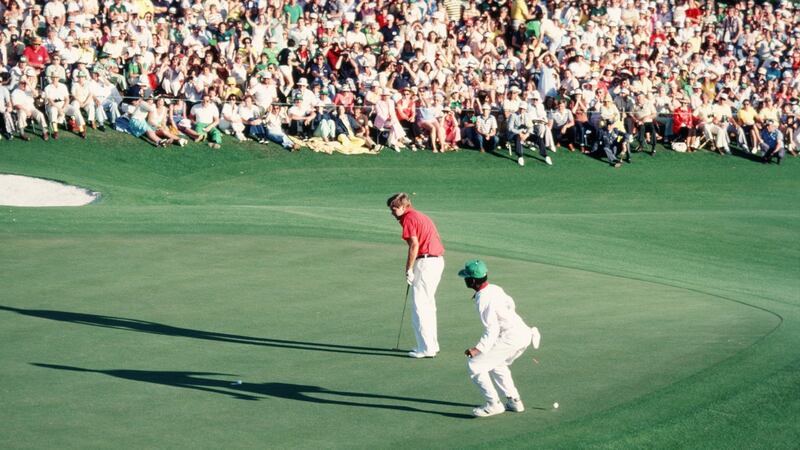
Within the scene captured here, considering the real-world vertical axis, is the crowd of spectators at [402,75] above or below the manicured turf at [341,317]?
above

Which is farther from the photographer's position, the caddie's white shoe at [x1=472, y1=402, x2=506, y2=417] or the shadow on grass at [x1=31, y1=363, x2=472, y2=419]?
the shadow on grass at [x1=31, y1=363, x2=472, y2=419]

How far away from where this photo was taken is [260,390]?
12.5 m

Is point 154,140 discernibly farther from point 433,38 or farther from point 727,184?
point 727,184

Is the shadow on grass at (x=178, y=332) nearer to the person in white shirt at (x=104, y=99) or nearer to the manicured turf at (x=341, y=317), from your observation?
the manicured turf at (x=341, y=317)

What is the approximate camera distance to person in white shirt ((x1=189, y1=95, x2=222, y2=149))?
1188 inches

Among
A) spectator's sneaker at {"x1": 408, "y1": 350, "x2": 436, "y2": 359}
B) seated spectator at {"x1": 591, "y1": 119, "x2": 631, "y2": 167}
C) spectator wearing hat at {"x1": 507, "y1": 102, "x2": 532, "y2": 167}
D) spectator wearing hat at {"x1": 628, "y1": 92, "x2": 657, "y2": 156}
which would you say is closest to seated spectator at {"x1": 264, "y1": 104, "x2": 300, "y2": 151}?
spectator wearing hat at {"x1": 507, "y1": 102, "x2": 532, "y2": 167}

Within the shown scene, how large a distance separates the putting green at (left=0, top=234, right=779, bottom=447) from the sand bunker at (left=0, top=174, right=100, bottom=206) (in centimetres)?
563

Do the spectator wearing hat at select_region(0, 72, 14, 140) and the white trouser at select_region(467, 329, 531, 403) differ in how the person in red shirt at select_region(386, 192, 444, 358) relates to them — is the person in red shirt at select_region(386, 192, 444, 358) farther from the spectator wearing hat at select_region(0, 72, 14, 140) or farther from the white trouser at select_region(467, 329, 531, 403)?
the spectator wearing hat at select_region(0, 72, 14, 140)

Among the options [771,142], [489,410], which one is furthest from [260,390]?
[771,142]

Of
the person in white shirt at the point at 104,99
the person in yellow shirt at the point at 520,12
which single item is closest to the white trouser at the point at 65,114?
the person in white shirt at the point at 104,99

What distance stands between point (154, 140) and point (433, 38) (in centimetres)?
913

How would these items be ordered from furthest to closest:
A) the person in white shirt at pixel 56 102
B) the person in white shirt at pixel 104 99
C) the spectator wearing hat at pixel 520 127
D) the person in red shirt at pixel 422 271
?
the spectator wearing hat at pixel 520 127, the person in white shirt at pixel 104 99, the person in white shirt at pixel 56 102, the person in red shirt at pixel 422 271

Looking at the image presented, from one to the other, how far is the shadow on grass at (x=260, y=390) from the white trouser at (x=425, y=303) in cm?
161

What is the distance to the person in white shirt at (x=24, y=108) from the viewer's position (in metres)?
28.0
